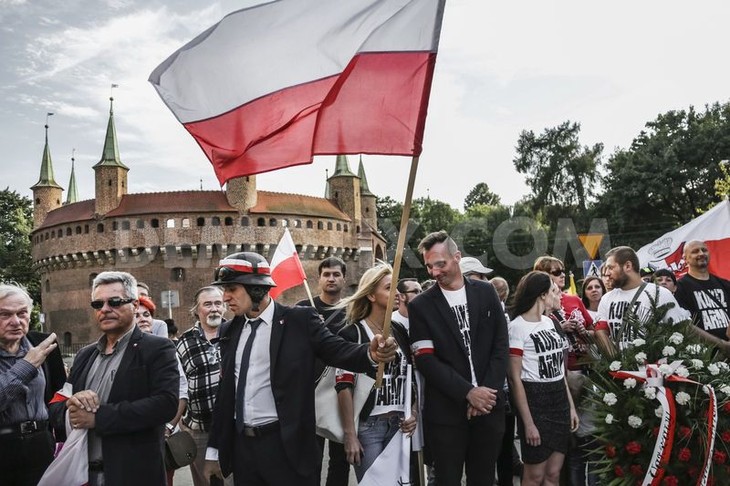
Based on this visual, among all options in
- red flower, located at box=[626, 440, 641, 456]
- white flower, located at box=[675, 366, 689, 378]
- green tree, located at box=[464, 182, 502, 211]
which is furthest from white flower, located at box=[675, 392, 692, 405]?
green tree, located at box=[464, 182, 502, 211]

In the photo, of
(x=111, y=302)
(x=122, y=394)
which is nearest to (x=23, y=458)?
(x=122, y=394)

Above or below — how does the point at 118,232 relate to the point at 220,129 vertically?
above

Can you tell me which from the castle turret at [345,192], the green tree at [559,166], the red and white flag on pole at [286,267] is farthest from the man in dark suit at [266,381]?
the castle turret at [345,192]

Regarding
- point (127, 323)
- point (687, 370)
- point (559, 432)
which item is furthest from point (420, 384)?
point (127, 323)

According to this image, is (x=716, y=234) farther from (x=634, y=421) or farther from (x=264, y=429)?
(x=264, y=429)

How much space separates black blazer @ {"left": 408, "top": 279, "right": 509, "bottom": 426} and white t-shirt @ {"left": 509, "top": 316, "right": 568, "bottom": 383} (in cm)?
35

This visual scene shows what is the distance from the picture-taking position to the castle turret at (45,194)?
Result: 194 ft

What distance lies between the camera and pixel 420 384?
481 centimetres

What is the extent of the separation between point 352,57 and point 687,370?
2988mm

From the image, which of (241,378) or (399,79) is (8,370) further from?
(399,79)

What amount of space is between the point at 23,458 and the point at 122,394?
89 cm

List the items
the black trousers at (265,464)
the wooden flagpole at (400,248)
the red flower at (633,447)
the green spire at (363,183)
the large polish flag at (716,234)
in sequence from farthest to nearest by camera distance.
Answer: the green spire at (363,183), the large polish flag at (716,234), the red flower at (633,447), the black trousers at (265,464), the wooden flagpole at (400,248)

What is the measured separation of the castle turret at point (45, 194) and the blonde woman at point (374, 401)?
60.5 metres

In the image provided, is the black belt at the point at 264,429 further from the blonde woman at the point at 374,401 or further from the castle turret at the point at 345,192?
the castle turret at the point at 345,192
